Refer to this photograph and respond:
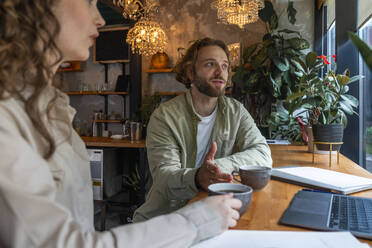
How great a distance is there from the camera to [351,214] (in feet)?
2.52

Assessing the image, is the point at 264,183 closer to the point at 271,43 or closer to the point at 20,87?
the point at 20,87

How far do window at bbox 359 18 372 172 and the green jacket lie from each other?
1177 mm

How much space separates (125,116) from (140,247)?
4700 millimetres

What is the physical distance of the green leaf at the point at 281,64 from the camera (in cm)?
344

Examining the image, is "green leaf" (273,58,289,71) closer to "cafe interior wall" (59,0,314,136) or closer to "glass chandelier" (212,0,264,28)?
"glass chandelier" (212,0,264,28)

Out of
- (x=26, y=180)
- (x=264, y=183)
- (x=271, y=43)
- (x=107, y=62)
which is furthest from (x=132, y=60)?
(x=26, y=180)

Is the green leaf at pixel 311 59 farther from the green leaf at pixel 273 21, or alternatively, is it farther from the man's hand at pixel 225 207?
the man's hand at pixel 225 207

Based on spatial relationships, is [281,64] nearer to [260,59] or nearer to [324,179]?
[260,59]

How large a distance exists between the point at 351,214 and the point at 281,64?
2937mm

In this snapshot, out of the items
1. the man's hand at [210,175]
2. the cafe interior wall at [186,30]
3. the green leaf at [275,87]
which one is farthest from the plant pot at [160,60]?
the man's hand at [210,175]

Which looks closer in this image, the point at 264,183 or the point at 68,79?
the point at 264,183

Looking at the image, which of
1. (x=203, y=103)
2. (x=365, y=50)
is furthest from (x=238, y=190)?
(x=203, y=103)

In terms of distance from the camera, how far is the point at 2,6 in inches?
20.7

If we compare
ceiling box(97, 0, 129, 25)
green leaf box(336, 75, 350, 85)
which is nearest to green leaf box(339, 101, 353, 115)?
green leaf box(336, 75, 350, 85)
